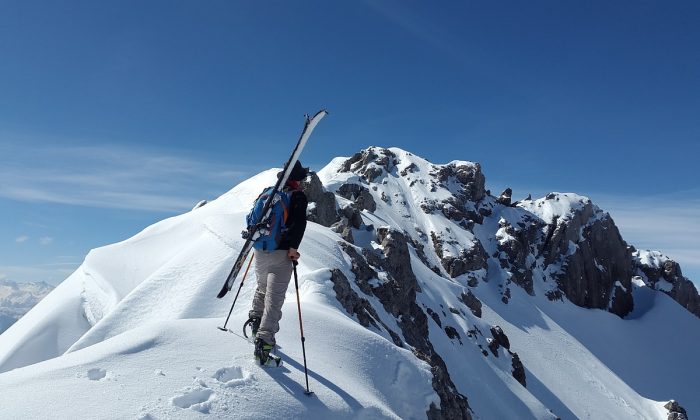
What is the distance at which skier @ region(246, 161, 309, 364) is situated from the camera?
8992 millimetres

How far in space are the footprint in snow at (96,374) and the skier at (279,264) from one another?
2559 mm

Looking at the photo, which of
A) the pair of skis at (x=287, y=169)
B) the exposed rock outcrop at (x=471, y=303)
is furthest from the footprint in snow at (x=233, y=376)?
the exposed rock outcrop at (x=471, y=303)

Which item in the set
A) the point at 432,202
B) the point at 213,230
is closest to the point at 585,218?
the point at 432,202

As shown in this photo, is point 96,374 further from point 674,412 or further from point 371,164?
point 371,164

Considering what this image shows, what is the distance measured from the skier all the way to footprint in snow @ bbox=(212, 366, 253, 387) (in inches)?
19.2

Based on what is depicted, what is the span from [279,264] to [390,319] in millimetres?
24054

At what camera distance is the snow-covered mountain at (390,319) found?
26.7 feet

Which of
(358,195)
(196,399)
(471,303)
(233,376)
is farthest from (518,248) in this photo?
(196,399)

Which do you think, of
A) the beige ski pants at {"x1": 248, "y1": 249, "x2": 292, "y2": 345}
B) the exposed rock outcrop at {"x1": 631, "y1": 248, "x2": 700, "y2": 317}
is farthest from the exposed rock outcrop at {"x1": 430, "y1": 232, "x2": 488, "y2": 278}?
the beige ski pants at {"x1": 248, "y1": 249, "x2": 292, "y2": 345}

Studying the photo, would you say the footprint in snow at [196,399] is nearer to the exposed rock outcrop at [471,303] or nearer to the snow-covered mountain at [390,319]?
the snow-covered mountain at [390,319]

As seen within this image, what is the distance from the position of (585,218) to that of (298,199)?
140981mm

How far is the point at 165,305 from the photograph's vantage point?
2398 cm

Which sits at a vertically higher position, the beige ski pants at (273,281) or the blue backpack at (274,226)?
the blue backpack at (274,226)

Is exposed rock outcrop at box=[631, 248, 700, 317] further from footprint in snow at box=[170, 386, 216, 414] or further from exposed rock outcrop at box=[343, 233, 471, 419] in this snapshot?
footprint in snow at box=[170, 386, 216, 414]
